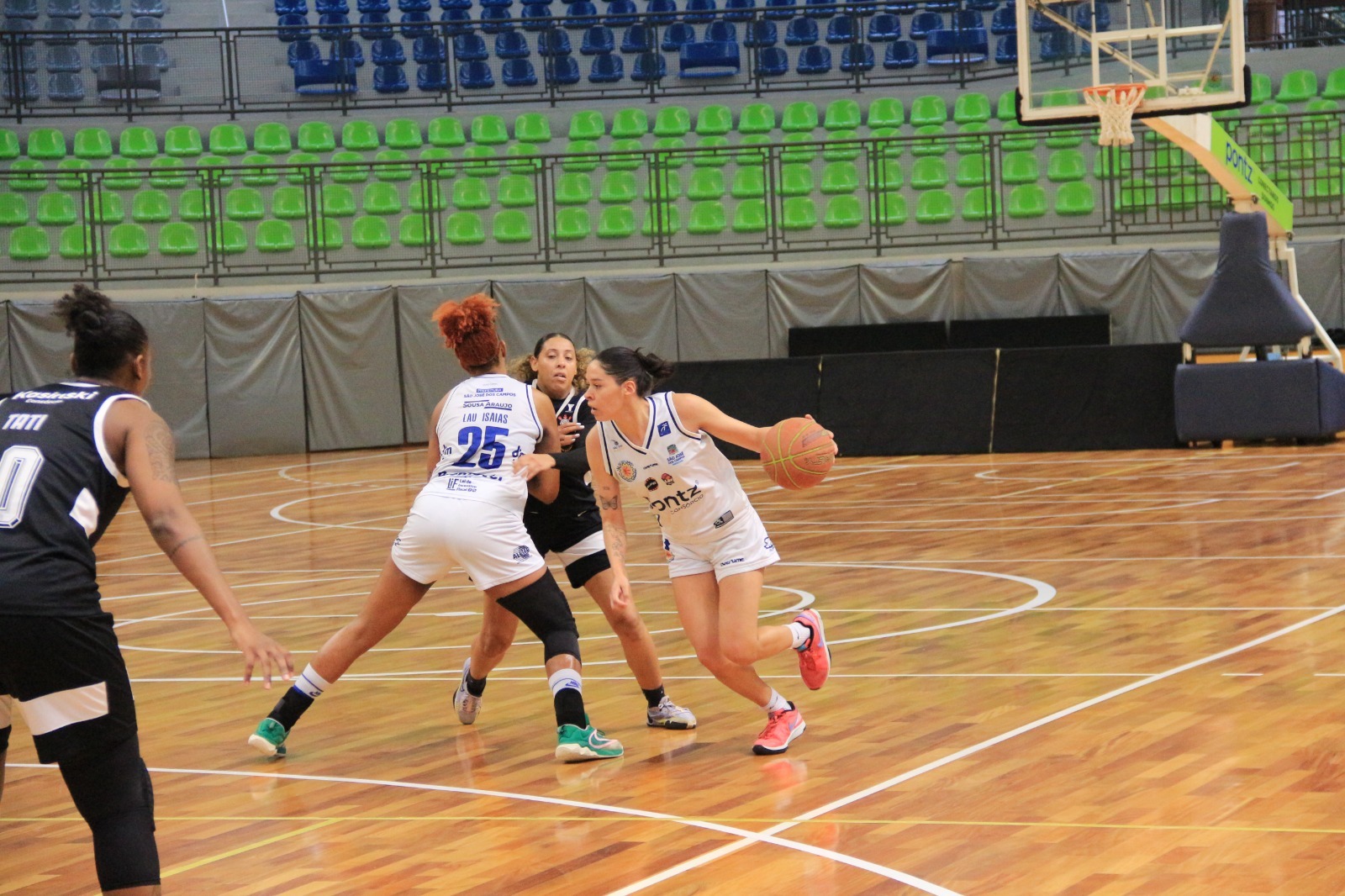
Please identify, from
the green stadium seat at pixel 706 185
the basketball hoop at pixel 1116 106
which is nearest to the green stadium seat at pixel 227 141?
the green stadium seat at pixel 706 185

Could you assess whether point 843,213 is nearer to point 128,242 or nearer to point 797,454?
point 128,242

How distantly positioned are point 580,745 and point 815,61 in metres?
21.7

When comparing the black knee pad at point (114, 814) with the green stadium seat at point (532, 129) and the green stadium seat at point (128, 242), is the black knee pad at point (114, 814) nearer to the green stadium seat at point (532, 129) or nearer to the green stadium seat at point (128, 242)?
the green stadium seat at point (128, 242)

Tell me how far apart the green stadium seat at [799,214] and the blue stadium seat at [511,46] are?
→ 576 cm

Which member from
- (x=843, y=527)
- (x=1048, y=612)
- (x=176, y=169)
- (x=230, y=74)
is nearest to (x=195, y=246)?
(x=176, y=169)

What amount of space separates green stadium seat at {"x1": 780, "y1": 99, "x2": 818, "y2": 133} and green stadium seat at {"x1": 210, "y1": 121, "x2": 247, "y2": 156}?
28.7 ft

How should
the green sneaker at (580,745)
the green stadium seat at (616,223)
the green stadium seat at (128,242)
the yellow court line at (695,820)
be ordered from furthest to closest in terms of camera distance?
1. the green stadium seat at (616,223)
2. the green stadium seat at (128,242)
3. the green sneaker at (580,745)
4. the yellow court line at (695,820)

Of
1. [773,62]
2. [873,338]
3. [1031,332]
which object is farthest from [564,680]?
[773,62]

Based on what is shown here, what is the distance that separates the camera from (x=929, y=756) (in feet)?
18.7

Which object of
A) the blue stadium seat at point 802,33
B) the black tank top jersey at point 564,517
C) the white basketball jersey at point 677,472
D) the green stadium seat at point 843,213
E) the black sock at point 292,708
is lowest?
the black sock at point 292,708

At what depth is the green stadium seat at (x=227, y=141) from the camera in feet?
82.7

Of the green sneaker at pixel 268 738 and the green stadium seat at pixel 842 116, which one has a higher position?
the green stadium seat at pixel 842 116

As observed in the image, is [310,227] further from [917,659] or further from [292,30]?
[917,659]

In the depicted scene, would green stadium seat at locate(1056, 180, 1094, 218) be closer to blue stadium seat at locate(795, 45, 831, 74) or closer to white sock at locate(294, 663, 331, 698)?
blue stadium seat at locate(795, 45, 831, 74)
